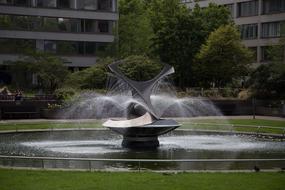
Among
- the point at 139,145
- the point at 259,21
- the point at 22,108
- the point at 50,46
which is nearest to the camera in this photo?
the point at 139,145

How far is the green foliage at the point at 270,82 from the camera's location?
172 feet

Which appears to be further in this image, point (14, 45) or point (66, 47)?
point (66, 47)

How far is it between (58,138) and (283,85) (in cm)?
2756

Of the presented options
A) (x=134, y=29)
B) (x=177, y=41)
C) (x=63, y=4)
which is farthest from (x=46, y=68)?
(x=63, y=4)

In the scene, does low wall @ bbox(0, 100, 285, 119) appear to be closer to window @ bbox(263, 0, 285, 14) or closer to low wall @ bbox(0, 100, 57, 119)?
low wall @ bbox(0, 100, 57, 119)

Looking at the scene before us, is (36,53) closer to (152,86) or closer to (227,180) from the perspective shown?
(152,86)

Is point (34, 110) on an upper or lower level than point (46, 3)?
lower

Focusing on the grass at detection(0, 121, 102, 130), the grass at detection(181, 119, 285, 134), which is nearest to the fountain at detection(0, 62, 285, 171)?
the grass at detection(0, 121, 102, 130)

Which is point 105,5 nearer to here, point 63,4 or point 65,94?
point 63,4

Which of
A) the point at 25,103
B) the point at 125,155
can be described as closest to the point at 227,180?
the point at 125,155

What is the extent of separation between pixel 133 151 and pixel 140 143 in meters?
1.04

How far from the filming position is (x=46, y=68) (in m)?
64.4

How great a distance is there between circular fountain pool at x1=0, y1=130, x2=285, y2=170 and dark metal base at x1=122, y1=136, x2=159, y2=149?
1.38 feet

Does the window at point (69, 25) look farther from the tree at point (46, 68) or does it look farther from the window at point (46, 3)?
the tree at point (46, 68)
